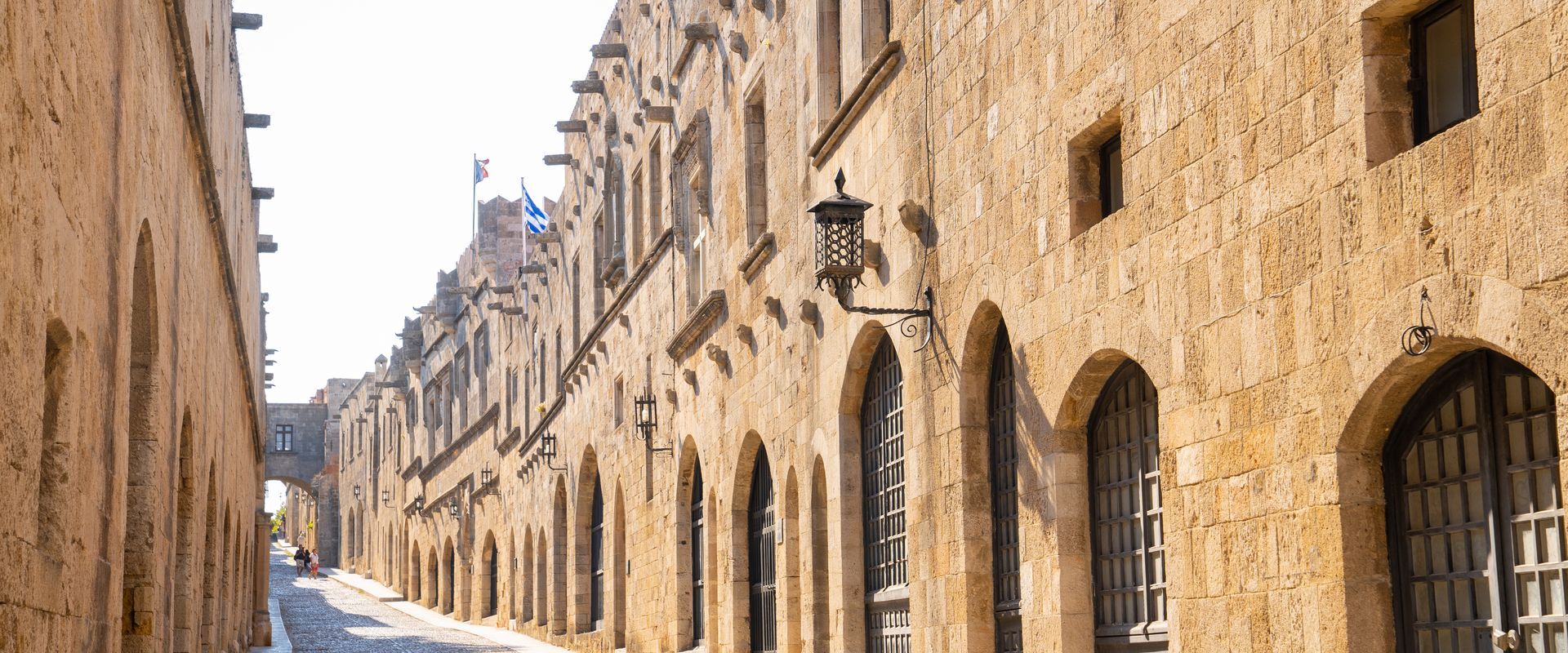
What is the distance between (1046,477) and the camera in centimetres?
998

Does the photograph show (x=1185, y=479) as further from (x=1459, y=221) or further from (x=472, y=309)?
(x=472, y=309)

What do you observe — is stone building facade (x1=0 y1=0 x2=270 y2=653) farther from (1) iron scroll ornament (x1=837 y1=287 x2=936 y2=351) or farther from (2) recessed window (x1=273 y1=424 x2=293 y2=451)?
(2) recessed window (x1=273 y1=424 x2=293 y2=451)

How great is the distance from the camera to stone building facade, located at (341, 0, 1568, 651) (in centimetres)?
647

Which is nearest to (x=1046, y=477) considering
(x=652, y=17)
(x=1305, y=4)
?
(x=1305, y=4)

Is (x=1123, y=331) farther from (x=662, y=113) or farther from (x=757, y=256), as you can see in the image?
(x=662, y=113)

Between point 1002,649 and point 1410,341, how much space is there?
489 cm

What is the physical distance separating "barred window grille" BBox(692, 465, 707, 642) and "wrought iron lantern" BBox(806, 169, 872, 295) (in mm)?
8494

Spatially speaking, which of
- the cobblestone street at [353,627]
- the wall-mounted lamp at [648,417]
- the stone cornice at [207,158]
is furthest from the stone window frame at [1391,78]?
the cobblestone street at [353,627]

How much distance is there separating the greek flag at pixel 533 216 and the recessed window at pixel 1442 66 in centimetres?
2775

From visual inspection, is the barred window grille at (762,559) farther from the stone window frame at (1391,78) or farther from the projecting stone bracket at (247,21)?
the stone window frame at (1391,78)

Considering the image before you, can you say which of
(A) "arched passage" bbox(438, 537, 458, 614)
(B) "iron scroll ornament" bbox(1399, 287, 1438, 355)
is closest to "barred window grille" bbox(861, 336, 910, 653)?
(B) "iron scroll ornament" bbox(1399, 287, 1438, 355)

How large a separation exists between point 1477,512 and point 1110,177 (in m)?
3.39

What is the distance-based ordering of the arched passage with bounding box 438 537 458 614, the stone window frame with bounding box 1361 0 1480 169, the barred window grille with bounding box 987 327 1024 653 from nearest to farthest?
the stone window frame with bounding box 1361 0 1480 169 < the barred window grille with bounding box 987 327 1024 653 < the arched passage with bounding box 438 537 458 614

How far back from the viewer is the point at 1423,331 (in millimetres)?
6480
